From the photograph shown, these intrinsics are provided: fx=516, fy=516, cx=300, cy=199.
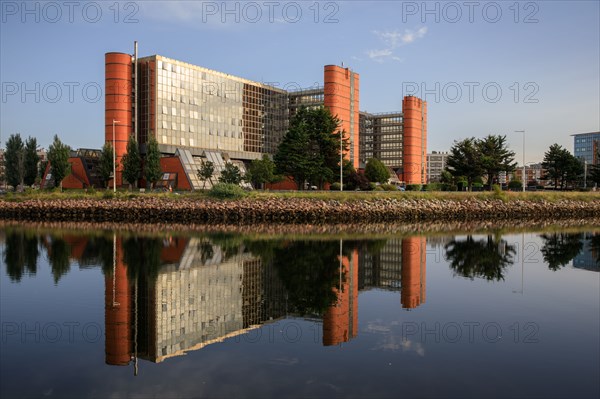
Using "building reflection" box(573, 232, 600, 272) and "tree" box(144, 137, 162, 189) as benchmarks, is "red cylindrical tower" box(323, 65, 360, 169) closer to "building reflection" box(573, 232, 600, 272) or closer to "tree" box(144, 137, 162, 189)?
"tree" box(144, 137, 162, 189)

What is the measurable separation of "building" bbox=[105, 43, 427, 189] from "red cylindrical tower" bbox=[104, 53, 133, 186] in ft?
0.52

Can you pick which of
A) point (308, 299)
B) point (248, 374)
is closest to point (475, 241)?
point (308, 299)

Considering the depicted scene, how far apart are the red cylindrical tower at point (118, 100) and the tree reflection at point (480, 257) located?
6723 centimetres

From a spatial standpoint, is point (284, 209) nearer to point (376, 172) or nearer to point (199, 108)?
point (199, 108)

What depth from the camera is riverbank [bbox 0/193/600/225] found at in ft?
178

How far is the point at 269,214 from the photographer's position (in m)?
54.4

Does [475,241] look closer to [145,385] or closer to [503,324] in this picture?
[503,324]

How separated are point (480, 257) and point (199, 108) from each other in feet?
266

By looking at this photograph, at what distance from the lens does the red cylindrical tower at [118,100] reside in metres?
86.1

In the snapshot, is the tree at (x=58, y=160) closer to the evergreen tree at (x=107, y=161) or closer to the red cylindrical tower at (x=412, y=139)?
the evergreen tree at (x=107, y=161)

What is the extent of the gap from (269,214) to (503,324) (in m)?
42.1

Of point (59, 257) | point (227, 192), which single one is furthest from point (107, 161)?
point (59, 257)

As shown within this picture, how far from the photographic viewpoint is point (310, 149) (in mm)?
72312

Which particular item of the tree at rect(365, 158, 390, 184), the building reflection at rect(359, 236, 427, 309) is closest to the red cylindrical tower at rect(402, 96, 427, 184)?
the tree at rect(365, 158, 390, 184)
